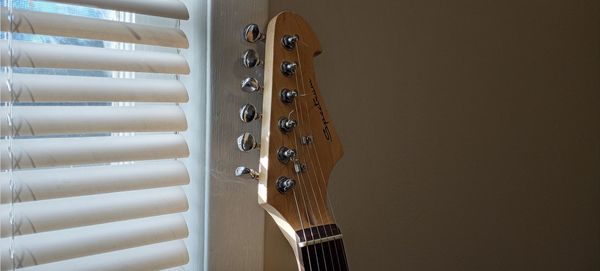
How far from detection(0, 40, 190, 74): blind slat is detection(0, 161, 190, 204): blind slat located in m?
0.12

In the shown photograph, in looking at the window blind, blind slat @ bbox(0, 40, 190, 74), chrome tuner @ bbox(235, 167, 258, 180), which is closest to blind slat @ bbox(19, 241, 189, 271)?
A: the window blind

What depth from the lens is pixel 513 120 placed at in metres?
1.20

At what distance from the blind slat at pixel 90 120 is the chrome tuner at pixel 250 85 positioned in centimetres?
8

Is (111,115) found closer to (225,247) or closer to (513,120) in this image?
(225,247)

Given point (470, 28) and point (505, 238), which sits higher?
point (470, 28)

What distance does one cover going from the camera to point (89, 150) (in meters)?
0.64

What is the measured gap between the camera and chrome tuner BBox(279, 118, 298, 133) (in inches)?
27.6

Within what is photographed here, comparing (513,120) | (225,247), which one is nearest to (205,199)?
(225,247)

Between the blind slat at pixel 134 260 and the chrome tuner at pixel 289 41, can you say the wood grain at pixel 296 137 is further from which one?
the blind slat at pixel 134 260

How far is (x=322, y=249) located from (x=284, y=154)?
0.13 meters

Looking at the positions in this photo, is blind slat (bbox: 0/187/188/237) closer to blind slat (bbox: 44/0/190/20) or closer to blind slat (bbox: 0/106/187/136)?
blind slat (bbox: 0/106/187/136)

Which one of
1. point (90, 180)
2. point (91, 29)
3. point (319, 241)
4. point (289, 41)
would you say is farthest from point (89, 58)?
point (319, 241)

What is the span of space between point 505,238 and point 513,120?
0.83 feet

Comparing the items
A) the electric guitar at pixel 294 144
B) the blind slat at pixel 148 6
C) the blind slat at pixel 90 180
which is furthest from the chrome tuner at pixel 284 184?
the blind slat at pixel 148 6
